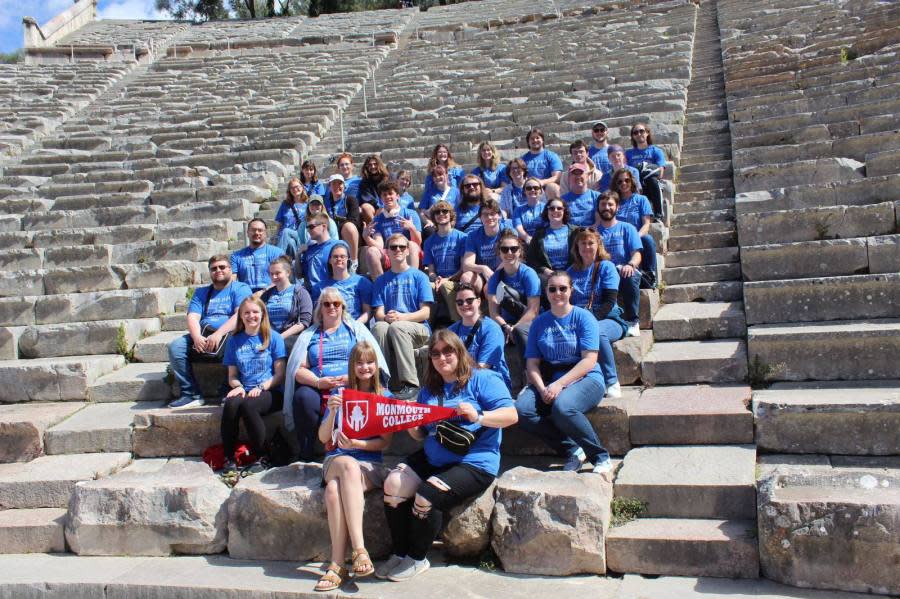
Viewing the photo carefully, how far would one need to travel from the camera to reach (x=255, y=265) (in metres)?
7.45

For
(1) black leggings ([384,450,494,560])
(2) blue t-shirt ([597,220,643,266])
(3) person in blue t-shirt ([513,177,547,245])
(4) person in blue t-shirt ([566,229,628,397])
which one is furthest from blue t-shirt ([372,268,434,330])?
(1) black leggings ([384,450,494,560])

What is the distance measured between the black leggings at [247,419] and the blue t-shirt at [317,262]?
1533mm

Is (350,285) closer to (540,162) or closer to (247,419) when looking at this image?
(247,419)

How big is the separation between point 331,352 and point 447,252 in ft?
6.27

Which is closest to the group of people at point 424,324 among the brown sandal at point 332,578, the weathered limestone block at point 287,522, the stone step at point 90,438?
the brown sandal at point 332,578

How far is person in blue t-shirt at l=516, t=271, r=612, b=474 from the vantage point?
505cm

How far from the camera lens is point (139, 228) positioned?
32.3ft

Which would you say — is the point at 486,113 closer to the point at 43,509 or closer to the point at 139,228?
the point at 139,228

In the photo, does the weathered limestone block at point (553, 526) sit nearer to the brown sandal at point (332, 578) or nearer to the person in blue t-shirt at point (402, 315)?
the brown sandal at point (332, 578)

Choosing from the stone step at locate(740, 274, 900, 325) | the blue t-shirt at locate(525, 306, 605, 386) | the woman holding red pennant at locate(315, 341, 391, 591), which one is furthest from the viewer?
the stone step at locate(740, 274, 900, 325)

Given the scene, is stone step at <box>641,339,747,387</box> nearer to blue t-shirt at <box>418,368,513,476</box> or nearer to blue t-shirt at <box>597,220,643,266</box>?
blue t-shirt at <box>597,220,643,266</box>

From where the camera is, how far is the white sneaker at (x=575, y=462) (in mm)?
5152

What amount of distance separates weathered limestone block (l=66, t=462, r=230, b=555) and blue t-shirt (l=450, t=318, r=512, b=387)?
195 centimetres

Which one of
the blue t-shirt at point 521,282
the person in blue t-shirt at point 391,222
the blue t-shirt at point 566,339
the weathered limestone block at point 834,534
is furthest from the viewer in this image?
the person in blue t-shirt at point 391,222
